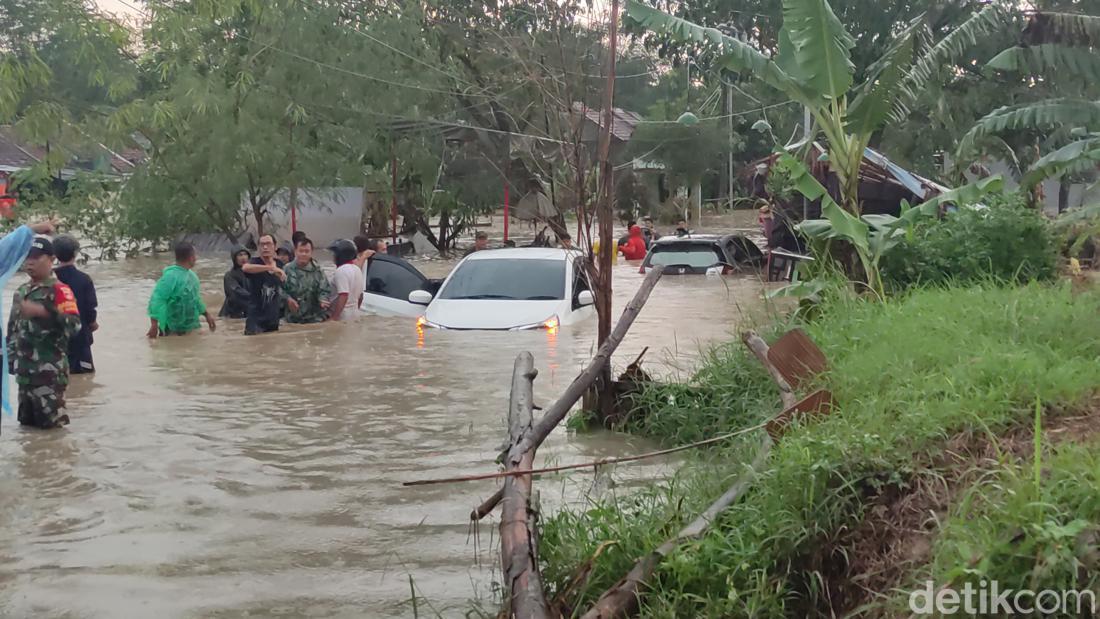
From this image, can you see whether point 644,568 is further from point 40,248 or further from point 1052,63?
point 1052,63

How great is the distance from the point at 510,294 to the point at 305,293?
104 inches

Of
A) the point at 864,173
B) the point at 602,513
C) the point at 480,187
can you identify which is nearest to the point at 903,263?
the point at 602,513

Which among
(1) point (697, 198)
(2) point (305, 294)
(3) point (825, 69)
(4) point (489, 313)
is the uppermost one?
(3) point (825, 69)

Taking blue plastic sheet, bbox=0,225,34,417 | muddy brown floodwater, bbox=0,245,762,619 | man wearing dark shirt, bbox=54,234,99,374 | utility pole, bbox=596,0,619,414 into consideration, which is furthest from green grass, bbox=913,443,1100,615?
man wearing dark shirt, bbox=54,234,99,374

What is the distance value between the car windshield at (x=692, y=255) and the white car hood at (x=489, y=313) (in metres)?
10.2

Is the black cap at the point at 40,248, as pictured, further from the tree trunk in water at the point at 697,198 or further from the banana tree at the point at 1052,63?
the tree trunk in water at the point at 697,198

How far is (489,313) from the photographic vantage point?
13125 mm

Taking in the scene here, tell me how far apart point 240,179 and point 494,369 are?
51.5 feet

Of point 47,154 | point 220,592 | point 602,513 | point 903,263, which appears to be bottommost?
point 220,592

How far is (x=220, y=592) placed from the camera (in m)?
5.31

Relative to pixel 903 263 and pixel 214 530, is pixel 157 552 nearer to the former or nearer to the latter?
pixel 214 530

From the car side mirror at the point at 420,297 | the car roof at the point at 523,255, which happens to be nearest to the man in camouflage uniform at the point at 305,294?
the car side mirror at the point at 420,297

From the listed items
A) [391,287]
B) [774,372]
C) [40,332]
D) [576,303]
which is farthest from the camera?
[391,287]

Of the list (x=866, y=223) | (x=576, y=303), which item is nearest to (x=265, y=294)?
(x=576, y=303)
